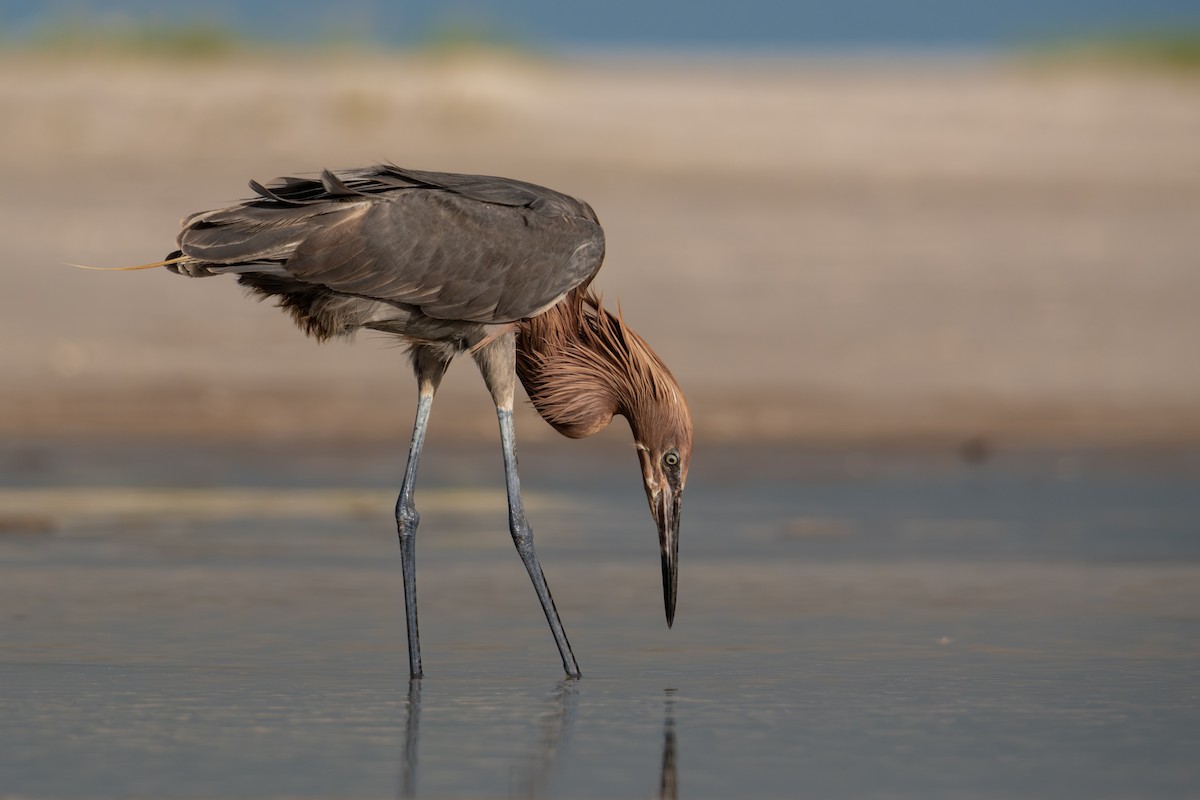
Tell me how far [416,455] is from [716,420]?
19.5 ft

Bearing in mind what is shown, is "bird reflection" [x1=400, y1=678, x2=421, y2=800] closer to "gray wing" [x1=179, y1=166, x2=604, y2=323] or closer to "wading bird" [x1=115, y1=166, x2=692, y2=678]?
"wading bird" [x1=115, y1=166, x2=692, y2=678]

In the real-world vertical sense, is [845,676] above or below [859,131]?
below

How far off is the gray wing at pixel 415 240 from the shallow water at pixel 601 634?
3.38 ft

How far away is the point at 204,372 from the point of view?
1338 cm

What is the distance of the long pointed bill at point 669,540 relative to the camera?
6.69 meters

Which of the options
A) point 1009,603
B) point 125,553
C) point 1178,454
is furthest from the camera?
point 1178,454

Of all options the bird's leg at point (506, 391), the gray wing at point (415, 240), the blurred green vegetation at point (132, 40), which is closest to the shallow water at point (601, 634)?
the bird's leg at point (506, 391)

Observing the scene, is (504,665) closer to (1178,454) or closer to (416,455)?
(416,455)

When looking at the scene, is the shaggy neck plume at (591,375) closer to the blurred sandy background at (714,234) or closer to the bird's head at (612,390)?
the bird's head at (612,390)

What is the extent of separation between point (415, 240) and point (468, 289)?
208mm

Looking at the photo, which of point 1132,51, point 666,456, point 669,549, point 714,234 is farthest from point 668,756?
point 1132,51

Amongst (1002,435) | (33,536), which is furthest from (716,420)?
(33,536)

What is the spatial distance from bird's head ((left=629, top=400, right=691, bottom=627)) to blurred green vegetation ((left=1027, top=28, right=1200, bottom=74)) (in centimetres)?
1784

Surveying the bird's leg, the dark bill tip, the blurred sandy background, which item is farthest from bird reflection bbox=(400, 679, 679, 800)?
the blurred sandy background
